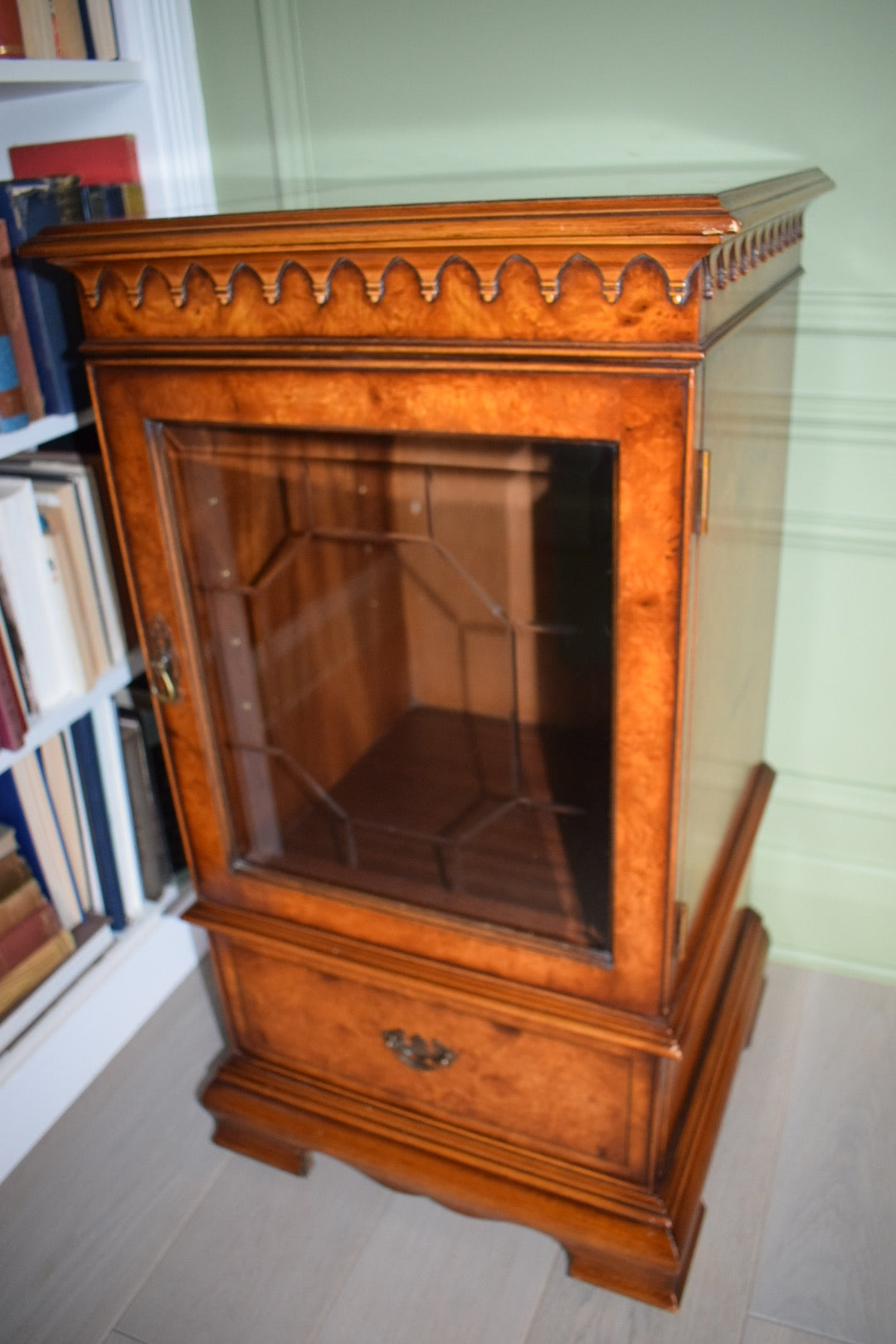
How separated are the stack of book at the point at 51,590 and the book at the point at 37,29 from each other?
1.28 feet

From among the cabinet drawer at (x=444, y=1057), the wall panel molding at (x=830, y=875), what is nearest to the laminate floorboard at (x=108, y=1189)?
the cabinet drawer at (x=444, y=1057)

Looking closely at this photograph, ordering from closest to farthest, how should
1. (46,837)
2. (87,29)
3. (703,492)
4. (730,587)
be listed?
(703,492)
(730,587)
(87,29)
(46,837)

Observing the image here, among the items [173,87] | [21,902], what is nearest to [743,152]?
[173,87]

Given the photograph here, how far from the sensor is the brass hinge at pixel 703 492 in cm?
69

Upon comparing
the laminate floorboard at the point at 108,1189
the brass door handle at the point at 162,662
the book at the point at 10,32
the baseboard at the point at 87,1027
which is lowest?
the laminate floorboard at the point at 108,1189

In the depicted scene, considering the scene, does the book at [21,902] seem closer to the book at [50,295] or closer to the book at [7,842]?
the book at [7,842]

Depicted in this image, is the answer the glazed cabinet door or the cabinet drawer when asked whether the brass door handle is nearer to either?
the glazed cabinet door

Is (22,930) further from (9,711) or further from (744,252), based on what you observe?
(744,252)

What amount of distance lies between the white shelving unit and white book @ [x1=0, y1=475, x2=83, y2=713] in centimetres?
3

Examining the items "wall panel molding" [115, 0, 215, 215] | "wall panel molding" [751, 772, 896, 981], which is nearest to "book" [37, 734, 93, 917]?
"wall panel molding" [115, 0, 215, 215]

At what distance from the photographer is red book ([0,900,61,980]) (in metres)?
1.18

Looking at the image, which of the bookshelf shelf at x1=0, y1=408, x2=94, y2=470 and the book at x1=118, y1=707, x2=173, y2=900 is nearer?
the bookshelf shelf at x1=0, y1=408, x2=94, y2=470

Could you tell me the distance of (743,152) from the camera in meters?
1.04

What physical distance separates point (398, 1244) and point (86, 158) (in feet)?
3.98
